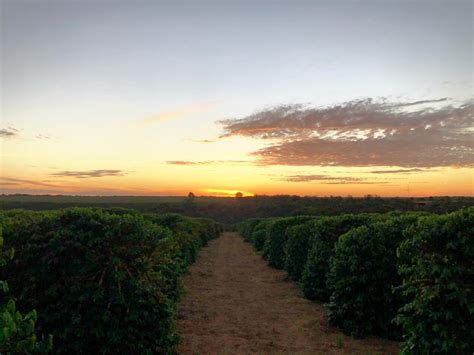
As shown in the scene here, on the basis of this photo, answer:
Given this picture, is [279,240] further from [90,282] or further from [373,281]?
[90,282]

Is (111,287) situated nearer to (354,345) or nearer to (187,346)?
(187,346)

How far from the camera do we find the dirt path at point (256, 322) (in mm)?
9141

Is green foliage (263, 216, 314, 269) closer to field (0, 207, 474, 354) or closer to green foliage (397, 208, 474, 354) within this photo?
field (0, 207, 474, 354)

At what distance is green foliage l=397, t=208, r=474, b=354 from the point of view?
604 cm

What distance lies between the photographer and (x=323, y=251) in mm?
13672

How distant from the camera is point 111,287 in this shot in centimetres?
684

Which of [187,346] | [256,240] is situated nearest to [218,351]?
[187,346]

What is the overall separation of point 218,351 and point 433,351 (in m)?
4.38

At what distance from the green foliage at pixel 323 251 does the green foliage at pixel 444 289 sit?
6.52 meters

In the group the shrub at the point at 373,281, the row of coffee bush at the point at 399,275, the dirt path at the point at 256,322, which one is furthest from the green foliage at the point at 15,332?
the shrub at the point at 373,281

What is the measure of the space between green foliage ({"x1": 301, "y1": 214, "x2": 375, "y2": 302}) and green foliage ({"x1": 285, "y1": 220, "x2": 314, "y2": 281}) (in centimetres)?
298

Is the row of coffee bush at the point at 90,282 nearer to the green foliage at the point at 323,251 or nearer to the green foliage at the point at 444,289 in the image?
the green foliage at the point at 444,289

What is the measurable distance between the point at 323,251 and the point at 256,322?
3.54 meters

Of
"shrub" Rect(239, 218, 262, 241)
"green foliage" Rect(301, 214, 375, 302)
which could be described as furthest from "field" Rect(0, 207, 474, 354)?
"shrub" Rect(239, 218, 262, 241)
